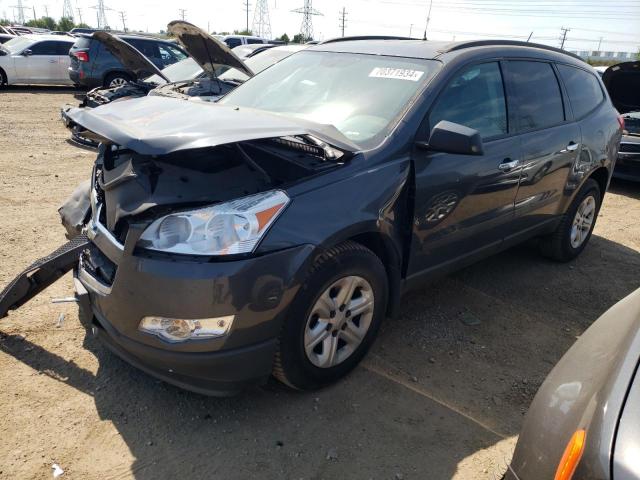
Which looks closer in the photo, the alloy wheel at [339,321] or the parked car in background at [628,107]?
the alloy wheel at [339,321]

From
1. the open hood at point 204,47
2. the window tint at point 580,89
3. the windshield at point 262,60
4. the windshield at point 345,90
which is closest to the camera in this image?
the windshield at point 345,90

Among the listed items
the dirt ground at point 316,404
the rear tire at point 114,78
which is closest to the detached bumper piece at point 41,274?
the dirt ground at point 316,404

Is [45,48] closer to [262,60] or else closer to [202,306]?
[262,60]

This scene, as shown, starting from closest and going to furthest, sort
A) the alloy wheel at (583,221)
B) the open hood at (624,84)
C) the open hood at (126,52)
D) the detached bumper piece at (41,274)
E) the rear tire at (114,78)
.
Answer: the detached bumper piece at (41,274)
the alloy wheel at (583,221)
the open hood at (126,52)
the open hood at (624,84)
the rear tire at (114,78)

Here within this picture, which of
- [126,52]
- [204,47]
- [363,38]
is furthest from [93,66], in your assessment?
[363,38]

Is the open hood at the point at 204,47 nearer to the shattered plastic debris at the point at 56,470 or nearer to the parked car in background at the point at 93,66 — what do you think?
the shattered plastic debris at the point at 56,470

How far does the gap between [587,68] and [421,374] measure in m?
3.50

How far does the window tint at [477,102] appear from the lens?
322 centimetres

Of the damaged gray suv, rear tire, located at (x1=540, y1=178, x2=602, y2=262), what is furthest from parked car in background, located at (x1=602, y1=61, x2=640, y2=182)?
the damaged gray suv

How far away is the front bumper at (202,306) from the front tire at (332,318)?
104mm

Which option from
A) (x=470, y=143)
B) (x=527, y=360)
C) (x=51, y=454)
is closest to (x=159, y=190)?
(x=51, y=454)

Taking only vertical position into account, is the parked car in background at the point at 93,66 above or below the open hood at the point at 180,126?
below

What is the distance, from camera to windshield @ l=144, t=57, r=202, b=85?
32.2 ft

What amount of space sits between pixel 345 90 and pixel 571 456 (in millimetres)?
2535
